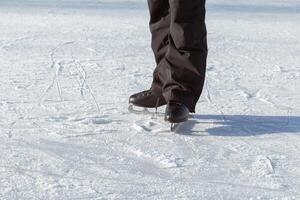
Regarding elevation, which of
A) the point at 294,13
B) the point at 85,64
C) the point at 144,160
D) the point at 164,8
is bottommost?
the point at 294,13

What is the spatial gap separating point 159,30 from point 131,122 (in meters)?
0.37

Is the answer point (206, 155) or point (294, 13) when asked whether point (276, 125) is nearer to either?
point (206, 155)

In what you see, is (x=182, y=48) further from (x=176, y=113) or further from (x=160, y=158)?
(x=160, y=158)

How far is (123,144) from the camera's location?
256 centimetres

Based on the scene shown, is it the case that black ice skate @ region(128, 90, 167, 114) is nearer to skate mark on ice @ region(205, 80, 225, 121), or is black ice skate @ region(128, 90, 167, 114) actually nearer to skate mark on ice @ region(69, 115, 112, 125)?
skate mark on ice @ region(69, 115, 112, 125)

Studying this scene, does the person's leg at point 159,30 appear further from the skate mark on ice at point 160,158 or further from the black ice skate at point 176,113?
the skate mark on ice at point 160,158

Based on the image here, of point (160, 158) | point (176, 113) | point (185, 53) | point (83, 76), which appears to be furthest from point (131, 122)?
point (83, 76)

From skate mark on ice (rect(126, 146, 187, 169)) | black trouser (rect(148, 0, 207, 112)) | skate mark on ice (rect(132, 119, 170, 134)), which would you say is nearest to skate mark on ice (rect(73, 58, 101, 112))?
skate mark on ice (rect(132, 119, 170, 134))

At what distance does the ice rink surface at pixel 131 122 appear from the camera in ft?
7.12

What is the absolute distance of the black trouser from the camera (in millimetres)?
2633

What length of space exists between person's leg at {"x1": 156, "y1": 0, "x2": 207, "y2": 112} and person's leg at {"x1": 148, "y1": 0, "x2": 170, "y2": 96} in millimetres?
85

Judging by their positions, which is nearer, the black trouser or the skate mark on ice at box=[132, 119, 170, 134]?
the black trouser

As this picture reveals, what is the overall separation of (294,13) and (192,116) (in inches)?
145

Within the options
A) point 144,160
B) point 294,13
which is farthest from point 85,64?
point 294,13
